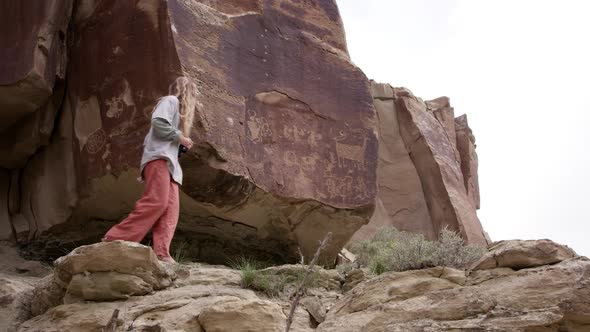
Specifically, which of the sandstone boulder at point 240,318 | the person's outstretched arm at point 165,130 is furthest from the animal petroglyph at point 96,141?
the sandstone boulder at point 240,318

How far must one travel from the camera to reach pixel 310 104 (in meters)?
8.16

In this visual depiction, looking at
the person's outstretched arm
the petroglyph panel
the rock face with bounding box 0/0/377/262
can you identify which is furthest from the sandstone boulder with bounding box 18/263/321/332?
the petroglyph panel

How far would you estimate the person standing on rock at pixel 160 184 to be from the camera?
18.9 feet

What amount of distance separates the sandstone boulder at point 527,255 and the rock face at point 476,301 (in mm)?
29

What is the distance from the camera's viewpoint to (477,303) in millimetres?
4492

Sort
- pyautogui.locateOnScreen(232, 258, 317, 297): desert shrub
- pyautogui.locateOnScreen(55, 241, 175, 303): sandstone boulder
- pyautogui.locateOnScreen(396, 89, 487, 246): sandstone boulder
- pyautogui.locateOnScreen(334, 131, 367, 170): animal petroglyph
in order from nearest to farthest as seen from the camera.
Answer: pyautogui.locateOnScreen(55, 241, 175, 303): sandstone boulder
pyautogui.locateOnScreen(232, 258, 317, 297): desert shrub
pyautogui.locateOnScreen(334, 131, 367, 170): animal petroglyph
pyautogui.locateOnScreen(396, 89, 487, 246): sandstone boulder

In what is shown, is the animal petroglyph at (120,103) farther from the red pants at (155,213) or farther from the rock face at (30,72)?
the red pants at (155,213)

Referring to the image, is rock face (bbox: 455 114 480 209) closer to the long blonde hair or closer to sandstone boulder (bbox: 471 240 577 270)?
the long blonde hair

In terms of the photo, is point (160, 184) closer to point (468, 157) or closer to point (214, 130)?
point (214, 130)

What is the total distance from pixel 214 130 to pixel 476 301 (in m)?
3.32

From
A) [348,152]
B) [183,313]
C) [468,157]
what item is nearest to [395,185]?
[468,157]

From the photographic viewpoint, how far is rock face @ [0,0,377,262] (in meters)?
7.27

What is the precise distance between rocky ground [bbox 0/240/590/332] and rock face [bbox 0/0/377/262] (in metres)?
1.85

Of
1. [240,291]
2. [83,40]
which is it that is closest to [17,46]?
[83,40]
